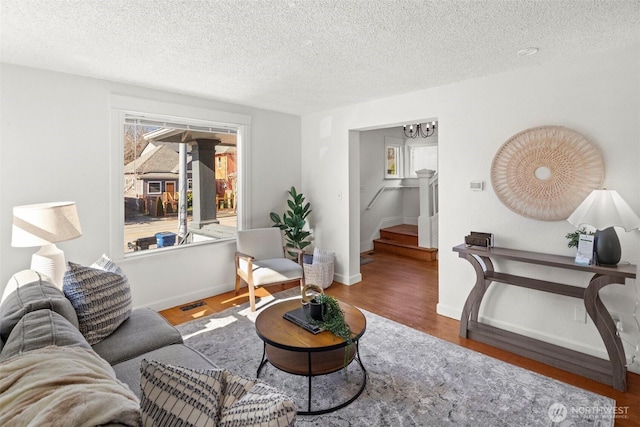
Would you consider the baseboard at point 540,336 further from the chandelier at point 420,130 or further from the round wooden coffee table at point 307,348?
the chandelier at point 420,130

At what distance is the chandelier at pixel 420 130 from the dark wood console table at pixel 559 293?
4.23 m

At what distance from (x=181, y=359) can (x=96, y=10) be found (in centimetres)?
207

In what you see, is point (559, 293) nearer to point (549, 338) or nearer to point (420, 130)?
point (549, 338)

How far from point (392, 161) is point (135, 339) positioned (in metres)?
6.18

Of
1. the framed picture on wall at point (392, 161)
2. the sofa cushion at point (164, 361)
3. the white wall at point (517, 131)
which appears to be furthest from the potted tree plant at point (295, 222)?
the framed picture on wall at point (392, 161)

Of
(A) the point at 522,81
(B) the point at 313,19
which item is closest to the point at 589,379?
(A) the point at 522,81

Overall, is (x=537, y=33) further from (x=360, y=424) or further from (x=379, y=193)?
(x=379, y=193)

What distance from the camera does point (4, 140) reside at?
276cm

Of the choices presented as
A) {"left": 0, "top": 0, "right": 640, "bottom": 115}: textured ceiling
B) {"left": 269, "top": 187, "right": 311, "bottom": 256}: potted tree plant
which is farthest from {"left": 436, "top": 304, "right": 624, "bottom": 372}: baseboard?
{"left": 0, "top": 0, "right": 640, "bottom": 115}: textured ceiling

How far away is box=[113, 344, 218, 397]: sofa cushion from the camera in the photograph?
170cm

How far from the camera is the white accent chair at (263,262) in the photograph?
365cm

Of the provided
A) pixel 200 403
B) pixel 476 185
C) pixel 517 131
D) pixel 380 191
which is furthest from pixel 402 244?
pixel 200 403

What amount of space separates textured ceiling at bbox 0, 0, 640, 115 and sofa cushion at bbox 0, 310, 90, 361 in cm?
170

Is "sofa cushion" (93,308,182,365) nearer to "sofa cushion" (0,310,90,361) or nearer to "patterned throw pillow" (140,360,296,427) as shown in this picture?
"sofa cushion" (0,310,90,361)
